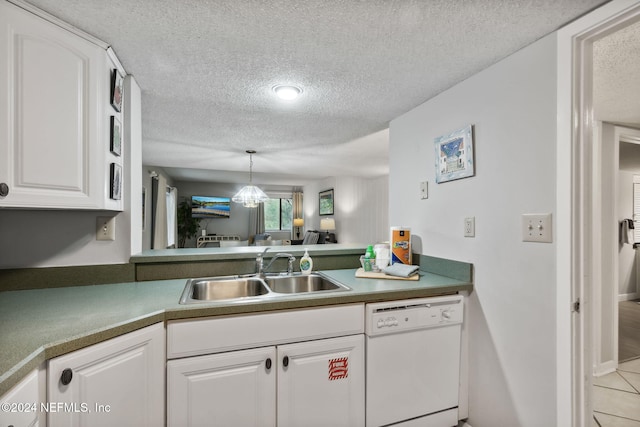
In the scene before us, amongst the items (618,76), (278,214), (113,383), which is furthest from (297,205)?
(113,383)

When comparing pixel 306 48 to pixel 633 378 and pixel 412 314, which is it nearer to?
pixel 412 314

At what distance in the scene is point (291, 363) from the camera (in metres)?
1.30

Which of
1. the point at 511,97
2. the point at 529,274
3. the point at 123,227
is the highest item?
the point at 511,97

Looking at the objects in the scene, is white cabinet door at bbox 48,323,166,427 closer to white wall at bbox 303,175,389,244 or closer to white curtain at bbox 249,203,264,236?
white wall at bbox 303,175,389,244

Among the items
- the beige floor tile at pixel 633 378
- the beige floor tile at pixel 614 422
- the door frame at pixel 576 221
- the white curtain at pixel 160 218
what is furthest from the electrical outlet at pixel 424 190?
the white curtain at pixel 160 218

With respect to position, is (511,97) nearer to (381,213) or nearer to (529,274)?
(529,274)

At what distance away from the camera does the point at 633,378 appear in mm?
2172

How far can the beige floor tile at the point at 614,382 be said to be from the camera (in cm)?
206

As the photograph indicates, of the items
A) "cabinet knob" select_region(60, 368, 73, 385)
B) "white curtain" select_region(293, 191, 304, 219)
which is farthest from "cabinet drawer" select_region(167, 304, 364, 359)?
"white curtain" select_region(293, 191, 304, 219)

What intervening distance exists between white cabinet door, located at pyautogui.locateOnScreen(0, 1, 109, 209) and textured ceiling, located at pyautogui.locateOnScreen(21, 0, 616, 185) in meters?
0.12

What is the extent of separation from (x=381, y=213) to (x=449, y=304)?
13.1 ft

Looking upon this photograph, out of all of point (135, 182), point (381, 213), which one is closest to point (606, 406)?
point (135, 182)

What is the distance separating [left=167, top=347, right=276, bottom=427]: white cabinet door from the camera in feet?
3.77

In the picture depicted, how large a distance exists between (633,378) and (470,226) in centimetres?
204
